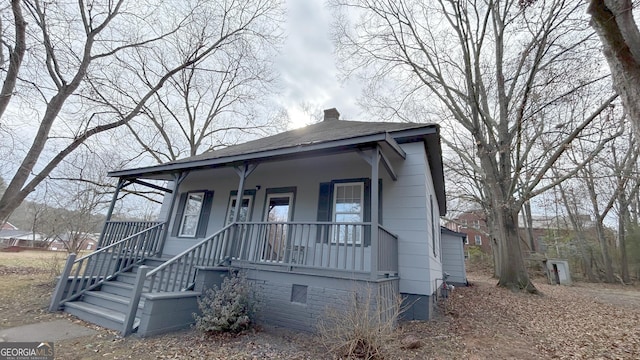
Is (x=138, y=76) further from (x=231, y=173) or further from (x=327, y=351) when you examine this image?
(x=327, y=351)

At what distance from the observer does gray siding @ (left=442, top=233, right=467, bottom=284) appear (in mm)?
13622

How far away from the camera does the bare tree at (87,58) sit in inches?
279

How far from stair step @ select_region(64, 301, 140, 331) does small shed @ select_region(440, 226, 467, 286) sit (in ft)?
44.3

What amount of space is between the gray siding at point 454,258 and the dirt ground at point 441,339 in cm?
639

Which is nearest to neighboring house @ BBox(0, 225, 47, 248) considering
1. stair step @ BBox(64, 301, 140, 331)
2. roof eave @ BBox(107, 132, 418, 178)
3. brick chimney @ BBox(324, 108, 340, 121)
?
roof eave @ BBox(107, 132, 418, 178)

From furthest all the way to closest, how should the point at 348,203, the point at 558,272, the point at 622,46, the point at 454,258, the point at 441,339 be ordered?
the point at 558,272 → the point at 454,258 → the point at 348,203 → the point at 441,339 → the point at 622,46

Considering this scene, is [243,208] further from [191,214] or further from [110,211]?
[110,211]

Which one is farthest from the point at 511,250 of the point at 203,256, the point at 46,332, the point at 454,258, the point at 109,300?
the point at 46,332

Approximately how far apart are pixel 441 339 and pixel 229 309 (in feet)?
12.1

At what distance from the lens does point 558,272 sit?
1633 cm

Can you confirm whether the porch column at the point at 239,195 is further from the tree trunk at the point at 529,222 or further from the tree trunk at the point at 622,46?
the tree trunk at the point at 529,222

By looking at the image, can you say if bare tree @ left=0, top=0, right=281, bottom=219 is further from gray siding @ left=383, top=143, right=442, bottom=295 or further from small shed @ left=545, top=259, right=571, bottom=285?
small shed @ left=545, top=259, right=571, bottom=285

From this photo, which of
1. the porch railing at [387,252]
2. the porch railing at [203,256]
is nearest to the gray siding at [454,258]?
the porch railing at [387,252]

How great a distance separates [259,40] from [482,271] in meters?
26.3
